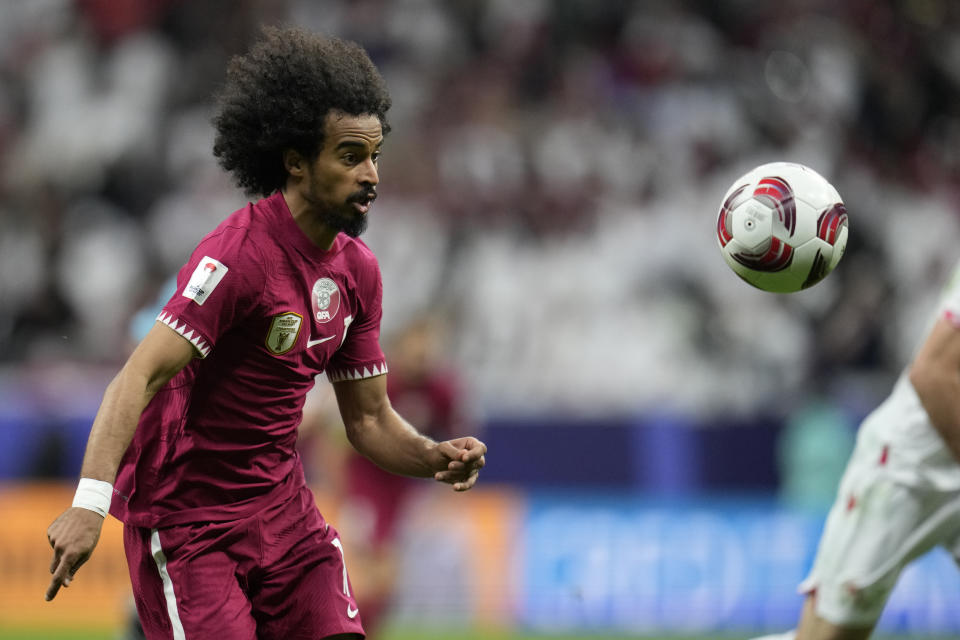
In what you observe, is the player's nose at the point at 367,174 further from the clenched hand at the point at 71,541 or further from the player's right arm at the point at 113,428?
the clenched hand at the point at 71,541

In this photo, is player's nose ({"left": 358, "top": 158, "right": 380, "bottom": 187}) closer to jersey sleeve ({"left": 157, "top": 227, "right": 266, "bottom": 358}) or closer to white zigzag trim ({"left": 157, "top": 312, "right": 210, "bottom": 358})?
jersey sleeve ({"left": 157, "top": 227, "right": 266, "bottom": 358})

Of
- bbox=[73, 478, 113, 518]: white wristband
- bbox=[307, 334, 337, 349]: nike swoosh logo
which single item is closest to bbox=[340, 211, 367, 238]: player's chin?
bbox=[307, 334, 337, 349]: nike swoosh logo

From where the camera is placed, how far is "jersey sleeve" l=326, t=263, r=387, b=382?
4625 millimetres

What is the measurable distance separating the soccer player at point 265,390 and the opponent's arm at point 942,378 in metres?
1.66

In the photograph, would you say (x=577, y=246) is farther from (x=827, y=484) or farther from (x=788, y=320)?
(x=827, y=484)

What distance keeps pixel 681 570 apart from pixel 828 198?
5838 mm

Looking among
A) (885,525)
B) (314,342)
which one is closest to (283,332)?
(314,342)

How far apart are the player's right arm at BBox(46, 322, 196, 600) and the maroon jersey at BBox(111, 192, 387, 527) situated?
236 millimetres

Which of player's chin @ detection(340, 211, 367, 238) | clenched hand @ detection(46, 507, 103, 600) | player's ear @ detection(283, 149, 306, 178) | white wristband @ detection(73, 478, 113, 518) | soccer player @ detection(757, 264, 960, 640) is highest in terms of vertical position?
player's ear @ detection(283, 149, 306, 178)

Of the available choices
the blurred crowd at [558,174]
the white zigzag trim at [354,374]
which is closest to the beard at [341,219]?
the white zigzag trim at [354,374]

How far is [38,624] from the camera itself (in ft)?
32.8

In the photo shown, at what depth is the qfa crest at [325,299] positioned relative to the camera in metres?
4.37

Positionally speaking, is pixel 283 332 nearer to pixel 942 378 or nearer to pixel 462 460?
pixel 462 460

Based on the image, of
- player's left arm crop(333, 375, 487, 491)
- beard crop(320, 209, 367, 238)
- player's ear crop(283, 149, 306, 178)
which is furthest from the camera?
player's left arm crop(333, 375, 487, 491)
